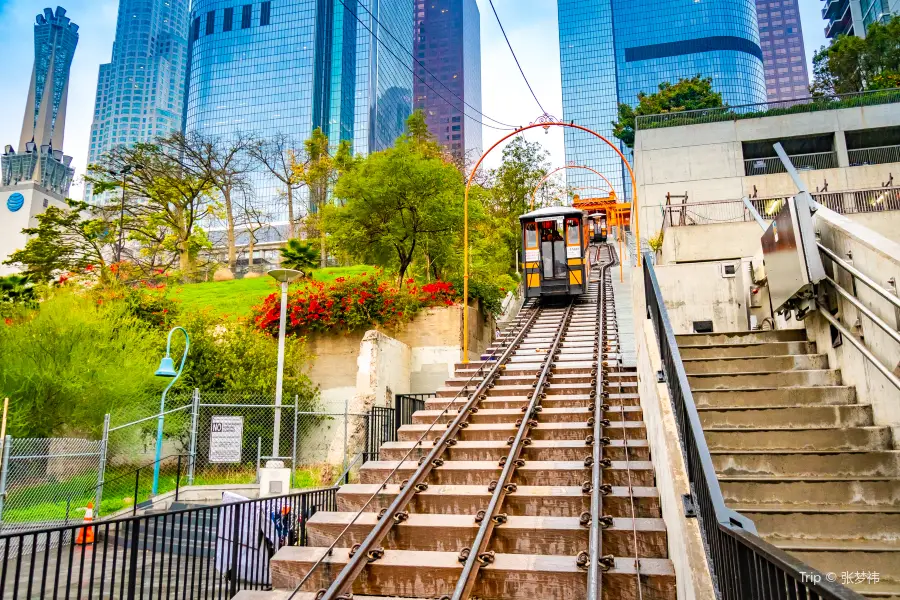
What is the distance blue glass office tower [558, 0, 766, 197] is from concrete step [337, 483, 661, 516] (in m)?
124

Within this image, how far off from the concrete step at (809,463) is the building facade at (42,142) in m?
91.0

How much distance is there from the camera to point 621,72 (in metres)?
138

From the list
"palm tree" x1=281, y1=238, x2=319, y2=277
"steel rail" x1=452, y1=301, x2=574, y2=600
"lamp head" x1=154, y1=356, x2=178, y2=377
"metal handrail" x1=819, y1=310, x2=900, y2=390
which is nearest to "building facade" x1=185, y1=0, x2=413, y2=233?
"palm tree" x1=281, y1=238, x2=319, y2=277

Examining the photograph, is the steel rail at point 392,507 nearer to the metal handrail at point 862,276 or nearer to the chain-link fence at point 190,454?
the chain-link fence at point 190,454

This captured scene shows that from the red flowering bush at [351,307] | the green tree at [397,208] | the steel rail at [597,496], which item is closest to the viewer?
the steel rail at [597,496]

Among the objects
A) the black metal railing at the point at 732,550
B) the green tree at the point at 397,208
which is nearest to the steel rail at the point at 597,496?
the black metal railing at the point at 732,550

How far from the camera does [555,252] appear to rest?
21.3 meters

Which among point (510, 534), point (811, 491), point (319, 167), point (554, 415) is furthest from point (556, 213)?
point (319, 167)

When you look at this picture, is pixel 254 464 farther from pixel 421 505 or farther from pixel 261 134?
pixel 261 134

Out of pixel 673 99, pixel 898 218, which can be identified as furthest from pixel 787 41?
pixel 898 218

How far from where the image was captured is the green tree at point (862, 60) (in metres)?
41.7

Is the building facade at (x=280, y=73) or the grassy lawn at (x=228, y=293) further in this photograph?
the building facade at (x=280, y=73)

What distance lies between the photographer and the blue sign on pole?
78.6 m

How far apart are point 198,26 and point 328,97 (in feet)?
110
